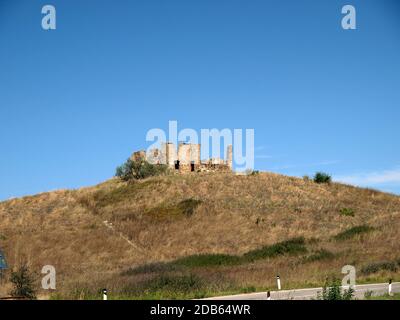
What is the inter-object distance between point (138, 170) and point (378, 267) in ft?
155

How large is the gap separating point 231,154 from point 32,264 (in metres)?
43.5

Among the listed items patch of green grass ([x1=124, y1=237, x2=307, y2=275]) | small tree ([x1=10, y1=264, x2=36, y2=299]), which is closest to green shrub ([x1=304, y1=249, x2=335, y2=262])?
patch of green grass ([x1=124, y1=237, x2=307, y2=275])

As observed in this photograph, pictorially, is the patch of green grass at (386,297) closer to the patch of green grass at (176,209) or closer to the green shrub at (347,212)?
the patch of green grass at (176,209)

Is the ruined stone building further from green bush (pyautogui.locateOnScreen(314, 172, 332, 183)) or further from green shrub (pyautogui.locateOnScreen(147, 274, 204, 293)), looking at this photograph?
green shrub (pyautogui.locateOnScreen(147, 274, 204, 293))

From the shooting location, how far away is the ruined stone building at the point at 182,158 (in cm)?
7831

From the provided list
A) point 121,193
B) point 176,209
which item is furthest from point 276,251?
point 121,193

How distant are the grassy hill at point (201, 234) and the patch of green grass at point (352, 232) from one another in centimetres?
11

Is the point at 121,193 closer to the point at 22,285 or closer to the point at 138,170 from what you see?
the point at 138,170

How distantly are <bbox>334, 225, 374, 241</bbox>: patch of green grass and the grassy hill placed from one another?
0.11m

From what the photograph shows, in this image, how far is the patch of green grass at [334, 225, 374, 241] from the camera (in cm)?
4556

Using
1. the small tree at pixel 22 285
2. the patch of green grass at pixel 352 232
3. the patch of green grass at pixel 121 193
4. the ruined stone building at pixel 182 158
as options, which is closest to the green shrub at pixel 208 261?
the patch of green grass at pixel 352 232

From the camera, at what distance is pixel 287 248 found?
4144 centimetres

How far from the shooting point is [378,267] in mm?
31234
